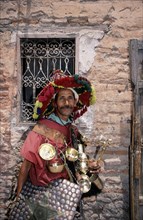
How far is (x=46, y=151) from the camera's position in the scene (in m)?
3.11

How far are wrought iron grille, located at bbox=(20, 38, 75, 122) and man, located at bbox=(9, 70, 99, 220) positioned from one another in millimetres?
996

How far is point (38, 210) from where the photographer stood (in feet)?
10.0

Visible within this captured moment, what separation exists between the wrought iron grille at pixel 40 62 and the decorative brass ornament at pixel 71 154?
4.57ft

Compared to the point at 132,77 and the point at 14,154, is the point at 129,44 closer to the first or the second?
the point at 132,77

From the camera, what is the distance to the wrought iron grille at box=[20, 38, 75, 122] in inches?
173

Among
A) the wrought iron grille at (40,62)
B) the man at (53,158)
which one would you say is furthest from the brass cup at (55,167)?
the wrought iron grille at (40,62)

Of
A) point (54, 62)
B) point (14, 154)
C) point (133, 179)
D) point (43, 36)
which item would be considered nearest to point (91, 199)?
point (133, 179)

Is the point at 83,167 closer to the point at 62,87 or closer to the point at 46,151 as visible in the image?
the point at 46,151

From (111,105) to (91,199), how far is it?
1464 millimetres

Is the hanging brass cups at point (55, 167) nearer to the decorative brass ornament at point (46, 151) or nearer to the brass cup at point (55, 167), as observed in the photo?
the brass cup at point (55, 167)

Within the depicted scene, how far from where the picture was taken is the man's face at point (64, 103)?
3323 mm

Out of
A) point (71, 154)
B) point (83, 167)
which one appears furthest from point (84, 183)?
point (71, 154)

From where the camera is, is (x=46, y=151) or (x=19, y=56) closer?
(x=46, y=151)

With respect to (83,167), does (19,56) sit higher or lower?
higher
